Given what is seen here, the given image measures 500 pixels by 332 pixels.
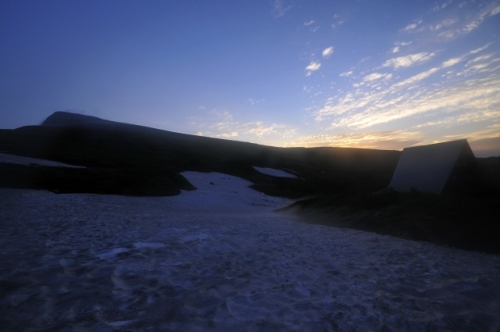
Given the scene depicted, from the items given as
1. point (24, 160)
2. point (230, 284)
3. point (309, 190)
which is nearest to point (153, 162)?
point (24, 160)

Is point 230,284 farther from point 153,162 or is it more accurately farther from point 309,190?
point 153,162

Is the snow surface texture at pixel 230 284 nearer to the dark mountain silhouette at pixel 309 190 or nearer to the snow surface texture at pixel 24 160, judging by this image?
the dark mountain silhouette at pixel 309 190

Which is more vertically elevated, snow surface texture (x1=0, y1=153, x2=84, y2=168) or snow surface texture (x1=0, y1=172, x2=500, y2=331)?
snow surface texture (x1=0, y1=153, x2=84, y2=168)

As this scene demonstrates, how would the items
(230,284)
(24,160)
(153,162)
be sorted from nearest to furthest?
(230,284) → (24,160) → (153,162)

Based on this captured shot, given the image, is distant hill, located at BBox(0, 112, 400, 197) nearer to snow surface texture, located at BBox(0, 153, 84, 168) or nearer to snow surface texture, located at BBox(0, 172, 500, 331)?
snow surface texture, located at BBox(0, 153, 84, 168)

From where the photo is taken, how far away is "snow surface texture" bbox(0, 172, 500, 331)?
4.47m

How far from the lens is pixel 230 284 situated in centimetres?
601

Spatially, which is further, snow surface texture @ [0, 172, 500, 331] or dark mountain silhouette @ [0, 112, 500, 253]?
dark mountain silhouette @ [0, 112, 500, 253]

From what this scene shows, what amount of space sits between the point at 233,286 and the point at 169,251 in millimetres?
3120

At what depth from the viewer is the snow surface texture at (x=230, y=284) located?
4.47 metres

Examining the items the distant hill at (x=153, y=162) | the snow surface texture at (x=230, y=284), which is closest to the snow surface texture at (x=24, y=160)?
the distant hill at (x=153, y=162)

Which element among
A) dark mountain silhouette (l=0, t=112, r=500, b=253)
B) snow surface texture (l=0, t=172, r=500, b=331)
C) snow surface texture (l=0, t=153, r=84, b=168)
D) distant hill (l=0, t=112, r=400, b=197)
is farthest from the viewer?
distant hill (l=0, t=112, r=400, b=197)

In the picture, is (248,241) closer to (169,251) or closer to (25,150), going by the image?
(169,251)

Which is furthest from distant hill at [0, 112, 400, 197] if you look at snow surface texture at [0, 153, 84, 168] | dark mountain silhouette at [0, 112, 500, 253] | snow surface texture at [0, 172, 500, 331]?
snow surface texture at [0, 172, 500, 331]
